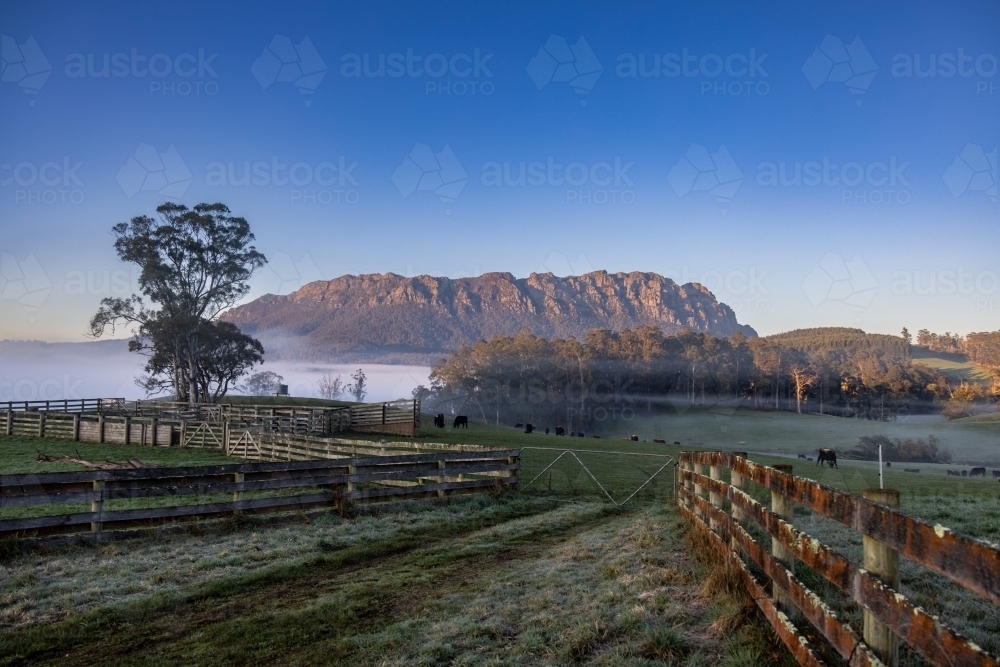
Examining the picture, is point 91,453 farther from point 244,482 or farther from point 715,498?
point 715,498

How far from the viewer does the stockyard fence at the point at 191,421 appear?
94.7 ft

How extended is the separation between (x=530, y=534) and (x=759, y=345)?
12454 centimetres

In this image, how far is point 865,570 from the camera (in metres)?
3.26

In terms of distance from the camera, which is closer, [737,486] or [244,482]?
[737,486]

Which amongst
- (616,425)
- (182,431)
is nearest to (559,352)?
(616,425)

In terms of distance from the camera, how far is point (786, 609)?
4500 mm

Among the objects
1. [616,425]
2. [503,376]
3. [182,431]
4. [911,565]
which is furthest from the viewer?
[503,376]

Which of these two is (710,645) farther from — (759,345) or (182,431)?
(759,345)

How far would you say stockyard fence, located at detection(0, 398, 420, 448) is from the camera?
28.9m

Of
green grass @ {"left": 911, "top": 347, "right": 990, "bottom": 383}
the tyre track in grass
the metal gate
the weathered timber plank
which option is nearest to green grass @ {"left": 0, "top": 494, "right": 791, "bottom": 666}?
the tyre track in grass

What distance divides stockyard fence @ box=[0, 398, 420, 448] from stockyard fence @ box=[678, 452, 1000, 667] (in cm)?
A: 2358

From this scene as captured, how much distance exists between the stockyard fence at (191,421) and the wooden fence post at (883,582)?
2492cm

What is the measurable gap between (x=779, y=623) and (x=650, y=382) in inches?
4251

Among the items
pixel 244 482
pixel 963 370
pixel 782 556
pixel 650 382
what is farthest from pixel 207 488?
pixel 963 370
